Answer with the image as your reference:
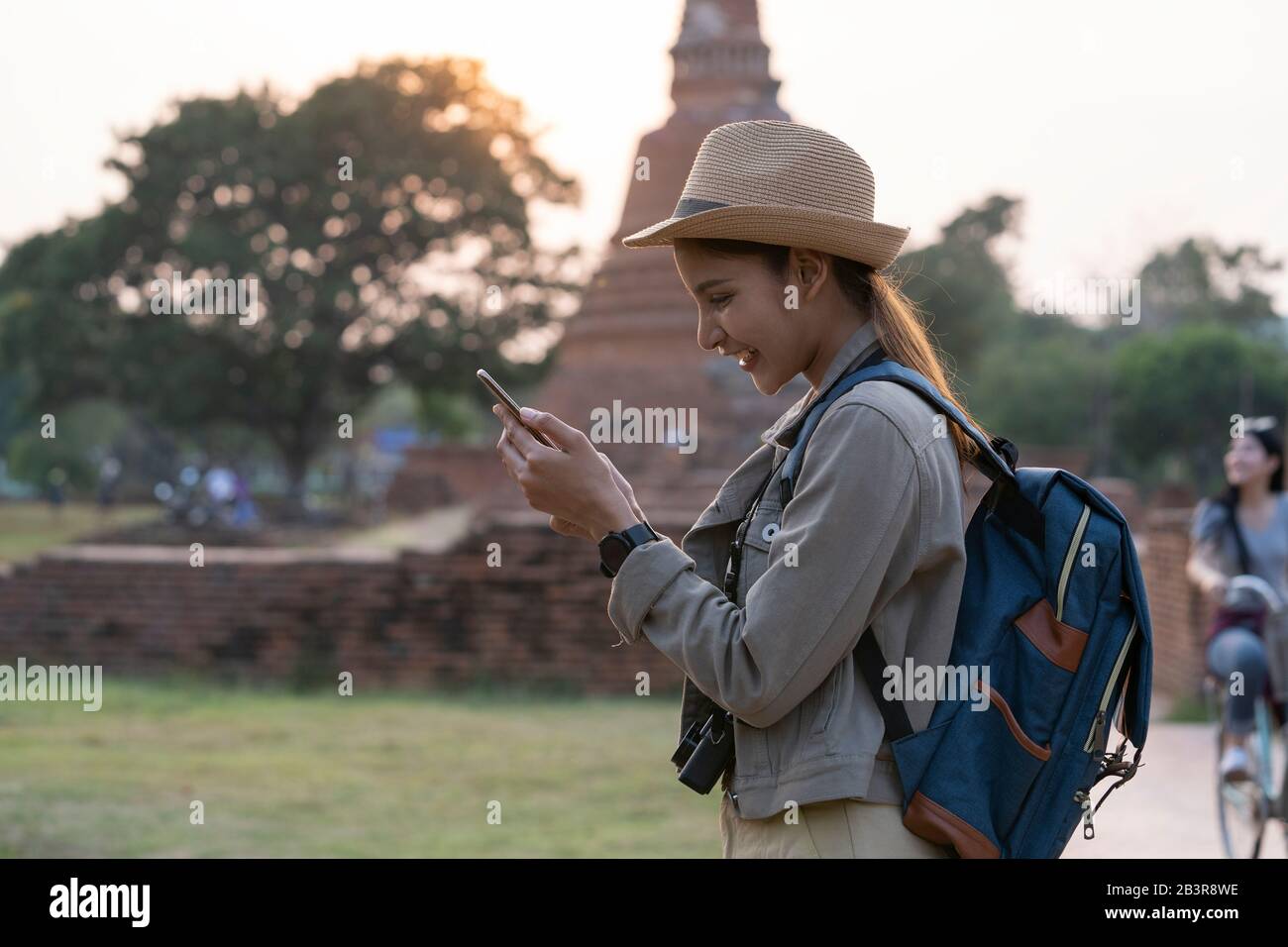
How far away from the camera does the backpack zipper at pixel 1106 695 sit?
153 cm

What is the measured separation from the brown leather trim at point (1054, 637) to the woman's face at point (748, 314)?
1.19 feet

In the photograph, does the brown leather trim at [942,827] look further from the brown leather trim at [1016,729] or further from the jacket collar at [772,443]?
the jacket collar at [772,443]

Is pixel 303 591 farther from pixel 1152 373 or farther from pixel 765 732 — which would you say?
pixel 1152 373

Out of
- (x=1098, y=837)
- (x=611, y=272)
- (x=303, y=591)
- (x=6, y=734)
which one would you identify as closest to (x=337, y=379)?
(x=611, y=272)

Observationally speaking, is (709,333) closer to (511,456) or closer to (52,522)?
(511,456)

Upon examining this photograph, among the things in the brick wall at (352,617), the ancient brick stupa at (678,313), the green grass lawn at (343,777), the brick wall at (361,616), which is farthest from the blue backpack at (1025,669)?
the ancient brick stupa at (678,313)

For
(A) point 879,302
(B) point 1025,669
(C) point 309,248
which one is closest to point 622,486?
(A) point 879,302

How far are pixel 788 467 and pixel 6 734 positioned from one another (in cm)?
692

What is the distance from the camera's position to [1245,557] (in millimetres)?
4617

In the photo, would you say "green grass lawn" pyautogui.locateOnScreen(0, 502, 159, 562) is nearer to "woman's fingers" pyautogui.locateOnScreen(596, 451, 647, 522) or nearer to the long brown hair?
"woman's fingers" pyautogui.locateOnScreen(596, 451, 647, 522)

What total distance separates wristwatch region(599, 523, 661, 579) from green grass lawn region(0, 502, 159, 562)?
58.2 feet

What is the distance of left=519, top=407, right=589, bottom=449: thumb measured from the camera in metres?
1.60

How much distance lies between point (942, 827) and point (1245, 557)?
3474 mm

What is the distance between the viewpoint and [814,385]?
1.70 metres
